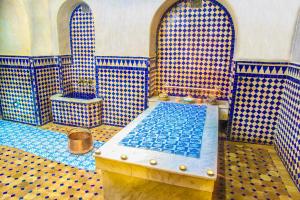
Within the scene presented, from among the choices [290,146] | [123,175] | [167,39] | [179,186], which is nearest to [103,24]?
[167,39]

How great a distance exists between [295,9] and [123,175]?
469 centimetres

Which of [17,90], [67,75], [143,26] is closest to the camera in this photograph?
[143,26]

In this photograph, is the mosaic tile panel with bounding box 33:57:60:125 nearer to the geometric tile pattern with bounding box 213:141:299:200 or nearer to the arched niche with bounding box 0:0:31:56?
the arched niche with bounding box 0:0:31:56

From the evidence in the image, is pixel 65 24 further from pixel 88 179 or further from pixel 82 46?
pixel 88 179

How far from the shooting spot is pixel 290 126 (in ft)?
14.1

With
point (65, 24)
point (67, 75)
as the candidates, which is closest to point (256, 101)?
point (67, 75)

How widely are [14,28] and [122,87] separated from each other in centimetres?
350

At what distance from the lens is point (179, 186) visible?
2.88m

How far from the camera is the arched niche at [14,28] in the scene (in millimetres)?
6055

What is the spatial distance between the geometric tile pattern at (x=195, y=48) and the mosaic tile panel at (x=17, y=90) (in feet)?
12.5

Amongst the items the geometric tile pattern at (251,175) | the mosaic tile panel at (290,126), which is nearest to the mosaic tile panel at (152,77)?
the geometric tile pattern at (251,175)

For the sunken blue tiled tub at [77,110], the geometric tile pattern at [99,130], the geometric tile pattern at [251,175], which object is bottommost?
the geometric tile pattern at [251,175]

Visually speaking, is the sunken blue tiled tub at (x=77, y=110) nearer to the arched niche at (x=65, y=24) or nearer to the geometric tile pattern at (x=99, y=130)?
the geometric tile pattern at (x=99, y=130)

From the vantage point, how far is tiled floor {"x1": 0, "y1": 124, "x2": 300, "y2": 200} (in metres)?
3.62
